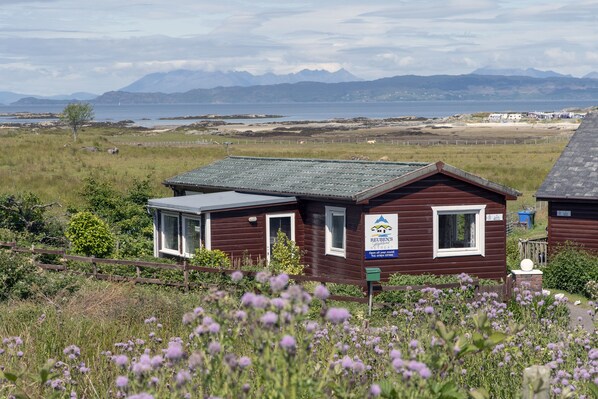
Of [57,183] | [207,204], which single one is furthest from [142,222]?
[57,183]

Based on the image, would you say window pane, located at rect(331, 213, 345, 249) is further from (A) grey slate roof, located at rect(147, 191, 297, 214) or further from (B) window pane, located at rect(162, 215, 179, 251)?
(B) window pane, located at rect(162, 215, 179, 251)

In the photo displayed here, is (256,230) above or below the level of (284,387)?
below

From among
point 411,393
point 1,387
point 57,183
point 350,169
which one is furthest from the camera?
point 57,183

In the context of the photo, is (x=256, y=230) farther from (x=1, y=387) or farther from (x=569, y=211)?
(x=1, y=387)

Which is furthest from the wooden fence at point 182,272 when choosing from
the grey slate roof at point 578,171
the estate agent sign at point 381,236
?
the grey slate roof at point 578,171

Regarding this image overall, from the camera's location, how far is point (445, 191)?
22203 millimetres

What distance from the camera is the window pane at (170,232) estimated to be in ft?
79.1

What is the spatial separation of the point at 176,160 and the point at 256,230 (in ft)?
160

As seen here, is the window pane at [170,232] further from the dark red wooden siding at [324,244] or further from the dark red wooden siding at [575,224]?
the dark red wooden siding at [575,224]

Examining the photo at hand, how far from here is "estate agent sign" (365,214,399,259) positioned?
70.2ft

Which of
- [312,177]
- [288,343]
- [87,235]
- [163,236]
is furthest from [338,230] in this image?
[288,343]

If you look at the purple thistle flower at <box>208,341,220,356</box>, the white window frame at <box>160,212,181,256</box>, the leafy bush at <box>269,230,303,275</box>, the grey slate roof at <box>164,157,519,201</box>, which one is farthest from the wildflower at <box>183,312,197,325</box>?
the white window frame at <box>160,212,181,256</box>

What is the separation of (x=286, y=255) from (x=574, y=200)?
8423mm

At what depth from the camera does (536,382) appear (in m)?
5.06
